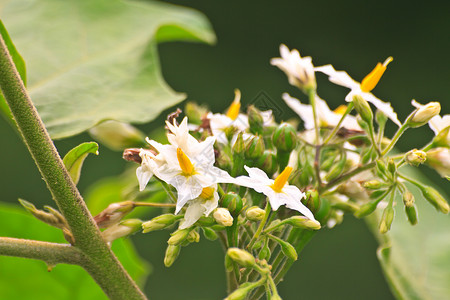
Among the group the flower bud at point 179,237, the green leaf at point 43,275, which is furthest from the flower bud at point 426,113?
the green leaf at point 43,275

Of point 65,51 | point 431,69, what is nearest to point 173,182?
point 65,51

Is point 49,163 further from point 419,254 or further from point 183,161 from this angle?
point 419,254

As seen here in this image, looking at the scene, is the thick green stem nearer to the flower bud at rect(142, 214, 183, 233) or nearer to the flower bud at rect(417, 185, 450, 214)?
the flower bud at rect(142, 214, 183, 233)

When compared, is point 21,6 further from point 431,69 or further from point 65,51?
point 431,69

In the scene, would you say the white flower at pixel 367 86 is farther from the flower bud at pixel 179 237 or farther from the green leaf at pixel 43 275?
the green leaf at pixel 43 275

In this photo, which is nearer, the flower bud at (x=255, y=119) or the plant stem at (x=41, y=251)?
the plant stem at (x=41, y=251)

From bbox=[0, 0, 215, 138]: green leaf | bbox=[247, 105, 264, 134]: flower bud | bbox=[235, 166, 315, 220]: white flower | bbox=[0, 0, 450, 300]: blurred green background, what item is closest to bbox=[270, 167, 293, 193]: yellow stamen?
bbox=[235, 166, 315, 220]: white flower

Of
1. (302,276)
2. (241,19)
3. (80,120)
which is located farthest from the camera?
A: (241,19)
